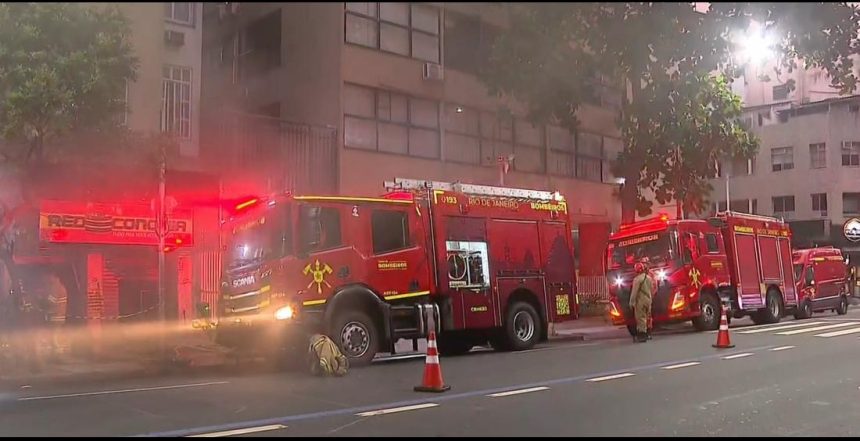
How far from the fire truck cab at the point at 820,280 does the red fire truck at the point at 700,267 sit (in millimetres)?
3138

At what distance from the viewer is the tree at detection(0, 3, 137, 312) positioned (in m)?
10.0

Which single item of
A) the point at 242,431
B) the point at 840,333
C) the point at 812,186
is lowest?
the point at 242,431

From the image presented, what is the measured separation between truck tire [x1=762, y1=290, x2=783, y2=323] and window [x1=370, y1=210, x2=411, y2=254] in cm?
1296

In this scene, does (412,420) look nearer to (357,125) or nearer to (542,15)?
(357,125)

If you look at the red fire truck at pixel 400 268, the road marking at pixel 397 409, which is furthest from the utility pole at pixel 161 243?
the road marking at pixel 397 409

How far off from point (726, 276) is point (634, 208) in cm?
1122

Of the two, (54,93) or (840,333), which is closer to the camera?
(54,93)

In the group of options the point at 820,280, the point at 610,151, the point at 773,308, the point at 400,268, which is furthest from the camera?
the point at 820,280

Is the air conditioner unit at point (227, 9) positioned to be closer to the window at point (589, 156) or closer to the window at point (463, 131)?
the window at point (463, 131)

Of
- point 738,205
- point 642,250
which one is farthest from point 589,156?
point 738,205

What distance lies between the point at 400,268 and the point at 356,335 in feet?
4.41

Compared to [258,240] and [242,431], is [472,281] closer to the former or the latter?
[258,240]

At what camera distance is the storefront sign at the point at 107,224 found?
39.1ft

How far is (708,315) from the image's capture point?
60.6ft
